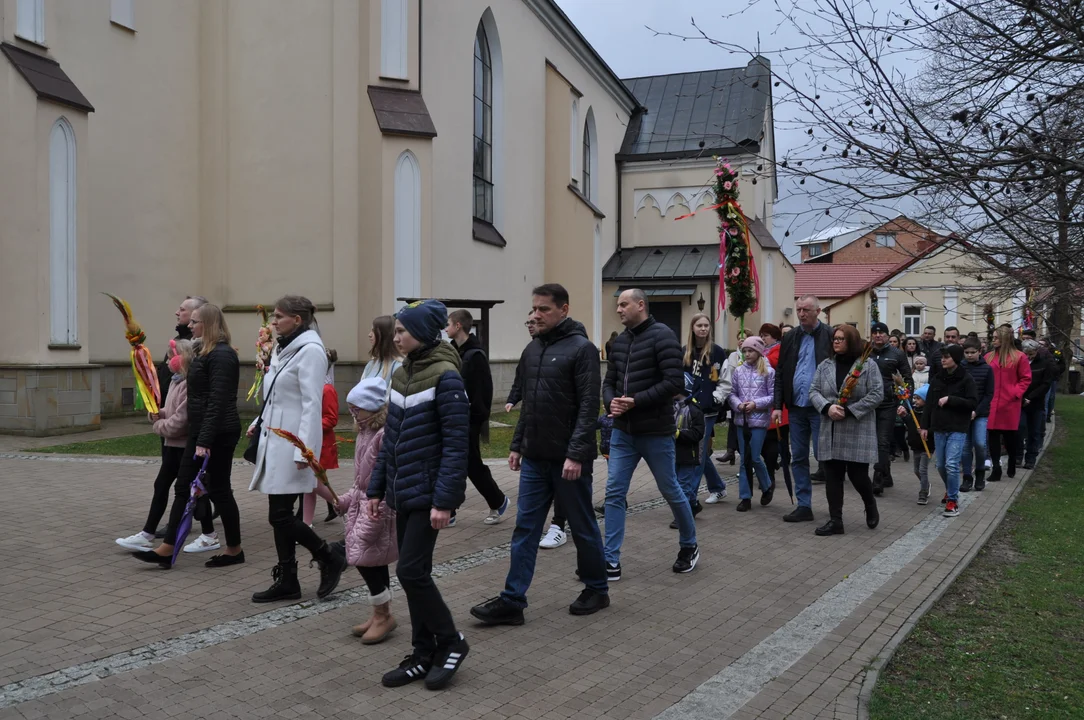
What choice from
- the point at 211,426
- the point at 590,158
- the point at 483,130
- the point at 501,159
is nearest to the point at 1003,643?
the point at 211,426

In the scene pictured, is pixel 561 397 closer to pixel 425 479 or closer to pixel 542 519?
pixel 542 519

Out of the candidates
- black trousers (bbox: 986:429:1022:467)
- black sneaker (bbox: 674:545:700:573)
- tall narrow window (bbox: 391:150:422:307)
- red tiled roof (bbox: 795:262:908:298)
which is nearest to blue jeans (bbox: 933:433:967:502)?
black trousers (bbox: 986:429:1022:467)

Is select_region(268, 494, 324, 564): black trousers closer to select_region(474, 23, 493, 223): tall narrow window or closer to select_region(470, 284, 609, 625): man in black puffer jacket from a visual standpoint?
select_region(470, 284, 609, 625): man in black puffer jacket

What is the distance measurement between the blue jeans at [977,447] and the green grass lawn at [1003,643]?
2.14 m

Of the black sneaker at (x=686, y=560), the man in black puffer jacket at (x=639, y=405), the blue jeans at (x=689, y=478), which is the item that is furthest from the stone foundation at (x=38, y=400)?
the black sneaker at (x=686, y=560)

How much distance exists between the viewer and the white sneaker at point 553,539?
24.4 ft

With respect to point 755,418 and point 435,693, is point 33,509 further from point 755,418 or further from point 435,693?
point 755,418

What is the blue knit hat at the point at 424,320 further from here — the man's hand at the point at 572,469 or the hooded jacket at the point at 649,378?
the hooded jacket at the point at 649,378

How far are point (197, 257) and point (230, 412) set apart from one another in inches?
520

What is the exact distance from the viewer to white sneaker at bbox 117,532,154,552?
6.77 metres

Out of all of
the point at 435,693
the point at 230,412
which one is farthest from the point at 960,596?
the point at 230,412

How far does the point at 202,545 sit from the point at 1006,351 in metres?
10.7

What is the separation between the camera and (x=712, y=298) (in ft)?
105

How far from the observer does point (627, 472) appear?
253 inches
